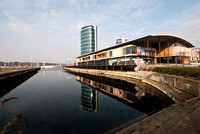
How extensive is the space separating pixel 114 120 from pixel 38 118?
303 inches

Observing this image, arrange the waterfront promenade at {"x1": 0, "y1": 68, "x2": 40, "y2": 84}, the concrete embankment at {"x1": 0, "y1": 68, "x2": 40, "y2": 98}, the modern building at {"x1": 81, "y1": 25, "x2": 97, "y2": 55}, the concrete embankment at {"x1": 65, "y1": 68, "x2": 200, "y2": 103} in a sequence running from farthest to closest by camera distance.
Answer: the modern building at {"x1": 81, "y1": 25, "x2": 97, "y2": 55} < the waterfront promenade at {"x1": 0, "y1": 68, "x2": 40, "y2": 84} < the concrete embankment at {"x1": 0, "y1": 68, "x2": 40, "y2": 98} < the concrete embankment at {"x1": 65, "y1": 68, "x2": 200, "y2": 103}

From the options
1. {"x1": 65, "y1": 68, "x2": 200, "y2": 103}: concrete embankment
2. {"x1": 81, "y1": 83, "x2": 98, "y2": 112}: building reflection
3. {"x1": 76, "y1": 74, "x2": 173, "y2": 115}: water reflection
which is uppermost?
{"x1": 65, "y1": 68, "x2": 200, "y2": 103}: concrete embankment

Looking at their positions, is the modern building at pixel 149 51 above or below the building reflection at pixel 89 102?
above

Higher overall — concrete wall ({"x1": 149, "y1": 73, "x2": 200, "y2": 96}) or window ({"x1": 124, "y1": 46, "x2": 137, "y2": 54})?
window ({"x1": 124, "y1": 46, "x2": 137, "y2": 54})

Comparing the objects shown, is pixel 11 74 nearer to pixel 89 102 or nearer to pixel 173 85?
pixel 89 102

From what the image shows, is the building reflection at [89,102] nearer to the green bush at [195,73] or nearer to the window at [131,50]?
the green bush at [195,73]

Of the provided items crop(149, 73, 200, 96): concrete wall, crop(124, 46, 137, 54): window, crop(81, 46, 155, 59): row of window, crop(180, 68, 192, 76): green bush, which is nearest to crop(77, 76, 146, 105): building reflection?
crop(149, 73, 200, 96): concrete wall

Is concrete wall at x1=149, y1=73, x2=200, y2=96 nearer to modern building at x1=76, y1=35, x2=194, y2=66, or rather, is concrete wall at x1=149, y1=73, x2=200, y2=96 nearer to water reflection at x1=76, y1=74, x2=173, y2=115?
water reflection at x1=76, y1=74, x2=173, y2=115

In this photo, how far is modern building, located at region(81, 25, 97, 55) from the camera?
11150 centimetres

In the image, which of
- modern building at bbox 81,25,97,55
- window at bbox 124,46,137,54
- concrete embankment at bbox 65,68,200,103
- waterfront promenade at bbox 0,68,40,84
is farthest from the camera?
modern building at bbox 81,25,97,55

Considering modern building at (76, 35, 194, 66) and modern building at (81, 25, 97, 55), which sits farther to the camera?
modern building at (81, 25, 97, 55)

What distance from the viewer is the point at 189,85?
11.7m

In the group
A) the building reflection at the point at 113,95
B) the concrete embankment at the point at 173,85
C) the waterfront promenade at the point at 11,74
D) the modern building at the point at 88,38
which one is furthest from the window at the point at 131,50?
the modern building at the point at 88,38

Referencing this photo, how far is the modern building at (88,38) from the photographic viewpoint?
112 m
